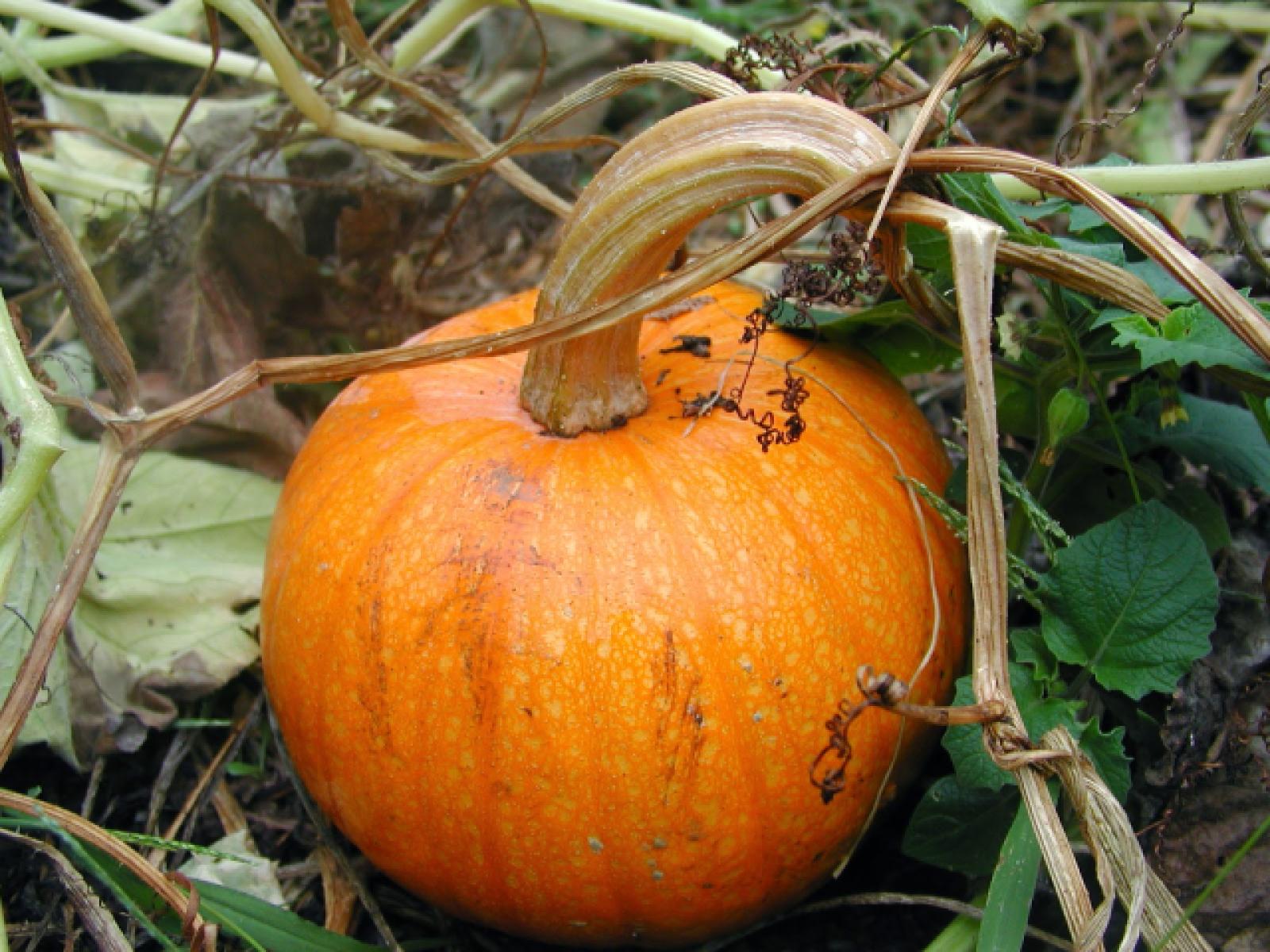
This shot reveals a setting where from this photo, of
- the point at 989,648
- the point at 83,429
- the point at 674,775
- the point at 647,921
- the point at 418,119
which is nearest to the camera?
the point at 989,648

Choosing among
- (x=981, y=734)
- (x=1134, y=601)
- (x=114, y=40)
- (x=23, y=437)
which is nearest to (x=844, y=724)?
(x=981, y=734)

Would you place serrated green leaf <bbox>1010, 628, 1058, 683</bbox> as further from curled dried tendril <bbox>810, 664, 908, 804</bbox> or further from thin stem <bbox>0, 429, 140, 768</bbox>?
thin stem <bbox>0, 429, 140, 768</bbox>

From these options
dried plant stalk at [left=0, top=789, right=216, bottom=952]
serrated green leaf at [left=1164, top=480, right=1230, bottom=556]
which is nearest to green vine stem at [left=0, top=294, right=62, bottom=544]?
dried plant stalk at [left=0, top=789, right=216, bottom=952]

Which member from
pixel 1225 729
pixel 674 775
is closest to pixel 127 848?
pixel 674 775

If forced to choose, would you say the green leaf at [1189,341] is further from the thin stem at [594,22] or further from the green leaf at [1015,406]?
the thin stem at [594,22]

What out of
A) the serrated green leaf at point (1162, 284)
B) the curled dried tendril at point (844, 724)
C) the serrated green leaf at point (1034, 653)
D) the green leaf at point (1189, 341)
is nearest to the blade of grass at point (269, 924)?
the curled dried tendril at point (844, 724)

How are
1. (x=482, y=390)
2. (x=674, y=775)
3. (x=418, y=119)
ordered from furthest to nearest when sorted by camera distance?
(x=418, y=119) → (x=482, y=390) → (x=674, y=775)

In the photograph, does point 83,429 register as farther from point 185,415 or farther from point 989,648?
point 989,648
